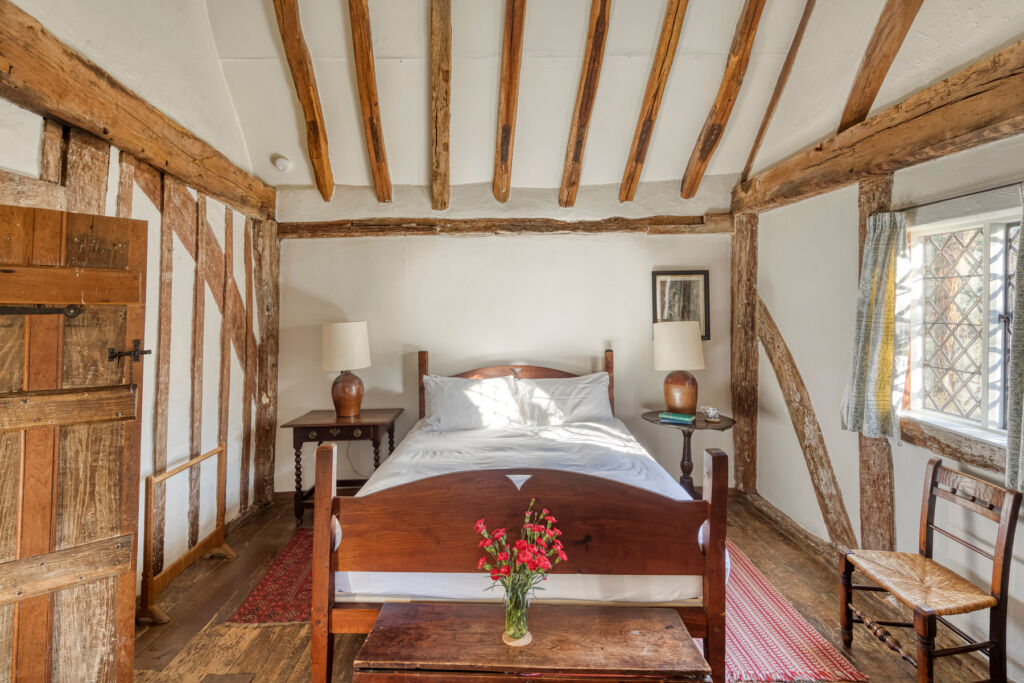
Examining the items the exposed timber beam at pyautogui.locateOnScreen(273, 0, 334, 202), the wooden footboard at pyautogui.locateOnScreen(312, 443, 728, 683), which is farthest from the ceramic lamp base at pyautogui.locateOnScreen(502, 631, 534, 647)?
the exposed timber beam at pyautogui.locateOnScreen(273, 0, 334, 202)

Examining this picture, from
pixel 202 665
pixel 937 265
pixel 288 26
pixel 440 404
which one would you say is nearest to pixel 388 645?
pixel 202 665

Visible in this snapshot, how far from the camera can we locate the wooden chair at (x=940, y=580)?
1.87 meters

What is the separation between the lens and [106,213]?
2.41 meters

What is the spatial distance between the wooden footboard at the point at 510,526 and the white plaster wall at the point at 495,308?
2.40 meters

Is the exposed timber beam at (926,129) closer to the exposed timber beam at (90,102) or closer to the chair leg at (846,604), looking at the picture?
the chair leg at (846,604)

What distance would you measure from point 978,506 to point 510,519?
1947 millimetres

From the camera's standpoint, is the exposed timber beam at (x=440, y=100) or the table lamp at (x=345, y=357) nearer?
the exposed timber beam at (x=440, y=100)

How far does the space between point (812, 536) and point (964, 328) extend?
1.60 m

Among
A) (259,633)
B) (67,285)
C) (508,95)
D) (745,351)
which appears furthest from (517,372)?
(67,285)

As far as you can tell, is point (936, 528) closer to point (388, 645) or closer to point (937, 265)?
point (937, 265)

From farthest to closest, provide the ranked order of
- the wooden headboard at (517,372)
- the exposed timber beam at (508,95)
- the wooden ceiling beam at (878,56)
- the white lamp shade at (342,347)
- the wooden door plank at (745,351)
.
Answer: the wooden headboard at (517,372)
the wooden door plank at (745,351)
the white lamp shade at (342,347)
the exposed timber beam at (508,95)
the wooden ceiling beam at (878,56)

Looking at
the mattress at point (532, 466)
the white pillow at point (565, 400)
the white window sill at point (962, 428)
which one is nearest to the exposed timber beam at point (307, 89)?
the mattress at point (532, 466)

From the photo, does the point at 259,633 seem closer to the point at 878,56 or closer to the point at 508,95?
the point at 508,95

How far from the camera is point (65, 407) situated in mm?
1735
